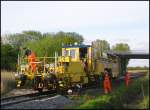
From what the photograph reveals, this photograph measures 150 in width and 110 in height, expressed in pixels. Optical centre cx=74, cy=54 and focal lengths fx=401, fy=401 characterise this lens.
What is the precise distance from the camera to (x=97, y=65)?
27.8 m

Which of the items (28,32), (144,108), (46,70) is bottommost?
(144,108)

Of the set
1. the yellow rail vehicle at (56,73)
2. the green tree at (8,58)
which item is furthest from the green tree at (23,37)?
the yellow rail vehicle at (56,73)

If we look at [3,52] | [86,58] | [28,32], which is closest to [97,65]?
[86,58]

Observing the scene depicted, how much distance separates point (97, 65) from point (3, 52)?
37.0 feet

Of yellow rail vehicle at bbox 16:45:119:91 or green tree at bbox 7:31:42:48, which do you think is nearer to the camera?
yellow rail vehicle at bbox 16:45:119:91

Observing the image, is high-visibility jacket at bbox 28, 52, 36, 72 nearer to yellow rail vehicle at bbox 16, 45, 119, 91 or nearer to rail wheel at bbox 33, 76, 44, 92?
yellow rail vehicle at bbox 16, 45, 119, 91

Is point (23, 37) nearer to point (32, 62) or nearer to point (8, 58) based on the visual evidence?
point (8, 58)

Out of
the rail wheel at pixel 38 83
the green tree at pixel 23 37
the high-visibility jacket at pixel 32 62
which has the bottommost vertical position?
the rail wheel at pixel 38 83

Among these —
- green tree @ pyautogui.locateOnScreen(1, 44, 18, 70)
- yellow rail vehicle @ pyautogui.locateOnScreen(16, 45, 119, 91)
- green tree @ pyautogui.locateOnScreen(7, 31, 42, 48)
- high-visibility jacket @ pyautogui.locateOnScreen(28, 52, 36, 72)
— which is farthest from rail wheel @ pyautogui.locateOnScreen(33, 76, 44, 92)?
green tree @ pyautogui.locateOnScreen(7, 31, 42, 48)

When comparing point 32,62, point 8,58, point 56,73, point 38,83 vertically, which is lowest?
point 38,83

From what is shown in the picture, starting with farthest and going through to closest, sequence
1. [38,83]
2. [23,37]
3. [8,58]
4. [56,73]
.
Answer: [23,37] → [8,58] → [38,83] → [56,73]

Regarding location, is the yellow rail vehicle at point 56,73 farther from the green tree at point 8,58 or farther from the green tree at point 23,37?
the green tree at point 23,37

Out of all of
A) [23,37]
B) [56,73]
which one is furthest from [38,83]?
[23,37]

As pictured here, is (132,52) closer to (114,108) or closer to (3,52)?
(3,52)
